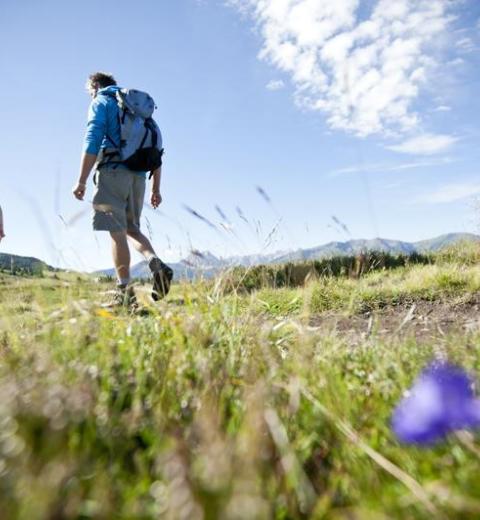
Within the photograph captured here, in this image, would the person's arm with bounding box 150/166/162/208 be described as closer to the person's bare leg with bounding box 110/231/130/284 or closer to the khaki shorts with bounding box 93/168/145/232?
the khaki shorts with bounding box 93/168/145/232

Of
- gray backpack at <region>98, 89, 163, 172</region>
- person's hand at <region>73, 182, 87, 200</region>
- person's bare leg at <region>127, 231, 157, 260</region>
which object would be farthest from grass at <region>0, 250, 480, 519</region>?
gray backpack at <region>98, 89, 163, 172</region>

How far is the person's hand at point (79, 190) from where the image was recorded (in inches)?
239

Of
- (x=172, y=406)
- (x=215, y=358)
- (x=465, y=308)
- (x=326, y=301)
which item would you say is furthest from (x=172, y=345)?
(x=326, y=301)

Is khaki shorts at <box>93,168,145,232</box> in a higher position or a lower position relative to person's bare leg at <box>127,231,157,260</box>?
higher

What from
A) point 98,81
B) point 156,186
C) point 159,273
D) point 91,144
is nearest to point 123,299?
point 159,273

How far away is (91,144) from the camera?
603 centimetres

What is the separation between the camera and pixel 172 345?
2385 millimetres

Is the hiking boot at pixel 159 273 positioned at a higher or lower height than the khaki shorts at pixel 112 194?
lower

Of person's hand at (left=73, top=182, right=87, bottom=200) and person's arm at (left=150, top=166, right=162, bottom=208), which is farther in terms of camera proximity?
person's arm at (left=150, top=166, right=162, bottom=208)

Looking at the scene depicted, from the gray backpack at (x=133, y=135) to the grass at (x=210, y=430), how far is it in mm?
3791

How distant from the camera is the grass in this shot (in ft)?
3.00

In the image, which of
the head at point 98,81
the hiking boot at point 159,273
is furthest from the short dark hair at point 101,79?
the hiking boot at point 159,273

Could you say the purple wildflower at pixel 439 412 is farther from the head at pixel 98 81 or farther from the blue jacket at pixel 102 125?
the head at pixel 98 81

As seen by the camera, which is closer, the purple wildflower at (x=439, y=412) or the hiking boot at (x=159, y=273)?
the purple wildflower at (x=439, y=412)
